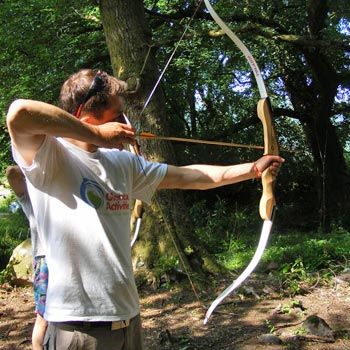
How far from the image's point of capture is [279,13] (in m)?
7.49

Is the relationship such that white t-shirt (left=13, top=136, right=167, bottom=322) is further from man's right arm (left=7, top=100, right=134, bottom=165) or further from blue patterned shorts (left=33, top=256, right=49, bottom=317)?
blue patterned shorts (left=33, top=256, right=49, bottom=317)

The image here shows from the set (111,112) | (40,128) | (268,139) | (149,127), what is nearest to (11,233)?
(149,127)

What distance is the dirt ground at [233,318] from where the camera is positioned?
9.39 feet

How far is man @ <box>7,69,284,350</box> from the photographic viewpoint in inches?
49.1

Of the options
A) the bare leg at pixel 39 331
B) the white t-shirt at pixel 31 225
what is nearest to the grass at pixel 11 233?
the bare leg at pixel 39 331

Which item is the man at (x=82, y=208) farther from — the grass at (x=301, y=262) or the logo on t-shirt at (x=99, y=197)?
the grass at (x=301, y=262)

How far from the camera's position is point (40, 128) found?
1.19 m

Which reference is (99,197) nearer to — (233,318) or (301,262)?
(233,318)

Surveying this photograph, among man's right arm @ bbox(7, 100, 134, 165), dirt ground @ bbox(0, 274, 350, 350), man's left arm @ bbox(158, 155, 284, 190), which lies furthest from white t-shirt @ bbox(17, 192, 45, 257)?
dirt ground @ bbox(0, 274, 350, 350)

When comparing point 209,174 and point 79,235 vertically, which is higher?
point 209,174

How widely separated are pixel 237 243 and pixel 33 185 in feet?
15.0

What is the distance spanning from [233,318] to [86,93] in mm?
2339

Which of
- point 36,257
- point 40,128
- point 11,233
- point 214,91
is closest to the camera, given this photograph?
point 40,128

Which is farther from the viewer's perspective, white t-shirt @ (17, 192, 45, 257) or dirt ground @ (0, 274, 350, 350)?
dirt ground @ (0, 274, 350, 350)
